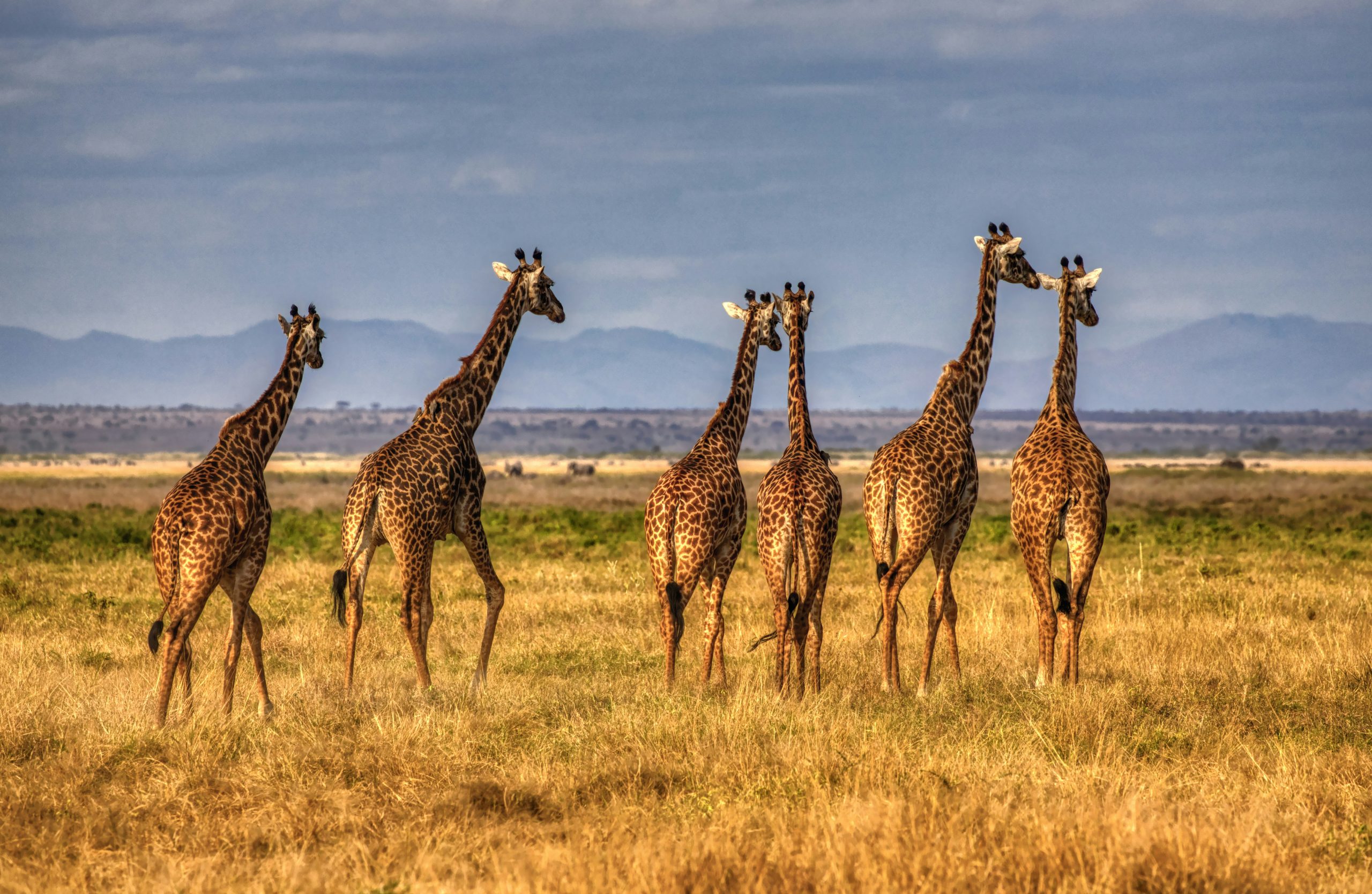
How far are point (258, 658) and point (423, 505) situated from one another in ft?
5.67

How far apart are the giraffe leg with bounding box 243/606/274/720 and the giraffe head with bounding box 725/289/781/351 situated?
4.86 m

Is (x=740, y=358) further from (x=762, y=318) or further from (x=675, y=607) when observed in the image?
(x=675, y=607)

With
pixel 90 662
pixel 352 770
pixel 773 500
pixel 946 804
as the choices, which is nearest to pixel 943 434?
pixel 773 500

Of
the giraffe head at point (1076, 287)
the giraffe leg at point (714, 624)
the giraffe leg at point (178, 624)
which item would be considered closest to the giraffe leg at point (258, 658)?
the giraffe leg at point (178, 624)

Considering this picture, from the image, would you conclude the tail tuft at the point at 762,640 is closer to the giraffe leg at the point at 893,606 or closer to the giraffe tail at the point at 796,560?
the giraffe tail at the point at 796,560

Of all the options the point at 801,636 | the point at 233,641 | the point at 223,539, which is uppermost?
the point at 223,539

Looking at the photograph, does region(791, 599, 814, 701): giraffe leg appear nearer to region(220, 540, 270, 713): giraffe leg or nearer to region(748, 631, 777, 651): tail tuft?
region(748, 631, 777, 651): tail tuft

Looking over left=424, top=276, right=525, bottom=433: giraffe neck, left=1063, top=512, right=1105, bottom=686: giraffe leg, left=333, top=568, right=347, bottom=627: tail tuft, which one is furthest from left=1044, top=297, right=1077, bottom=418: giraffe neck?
left=333, top=568, right=347, bottom=627: tail tuft

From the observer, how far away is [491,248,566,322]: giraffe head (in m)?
12.9

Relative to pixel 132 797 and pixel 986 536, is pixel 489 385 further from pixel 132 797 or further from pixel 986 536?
pixel 986 536

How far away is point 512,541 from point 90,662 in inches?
519

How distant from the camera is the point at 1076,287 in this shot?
43.0 ft

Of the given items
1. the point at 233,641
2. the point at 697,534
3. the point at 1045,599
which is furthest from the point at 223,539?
the point at 1045,599

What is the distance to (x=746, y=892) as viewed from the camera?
6379 mm
